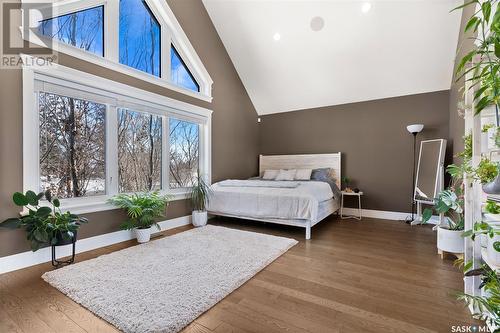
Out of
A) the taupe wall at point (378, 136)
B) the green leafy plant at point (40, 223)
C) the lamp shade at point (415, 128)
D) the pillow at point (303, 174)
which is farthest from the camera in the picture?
the pillow at point (303, 174)

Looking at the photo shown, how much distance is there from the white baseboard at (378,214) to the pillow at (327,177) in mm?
521

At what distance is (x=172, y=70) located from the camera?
4.11 metres

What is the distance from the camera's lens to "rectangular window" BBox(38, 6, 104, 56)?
2678 mm

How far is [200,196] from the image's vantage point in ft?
13.3

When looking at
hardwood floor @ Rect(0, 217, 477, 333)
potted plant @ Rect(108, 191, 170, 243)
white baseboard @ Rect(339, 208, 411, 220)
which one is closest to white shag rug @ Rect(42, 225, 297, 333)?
hardwood floor @ Rect(0, 217, 477, 333)

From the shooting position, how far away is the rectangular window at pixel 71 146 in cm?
264

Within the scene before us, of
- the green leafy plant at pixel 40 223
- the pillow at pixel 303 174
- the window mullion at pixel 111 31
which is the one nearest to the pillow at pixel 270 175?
the pillow at pixel 303 174

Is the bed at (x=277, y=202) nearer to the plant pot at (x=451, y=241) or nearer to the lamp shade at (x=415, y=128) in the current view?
the plant pot at (x=451, y=241)

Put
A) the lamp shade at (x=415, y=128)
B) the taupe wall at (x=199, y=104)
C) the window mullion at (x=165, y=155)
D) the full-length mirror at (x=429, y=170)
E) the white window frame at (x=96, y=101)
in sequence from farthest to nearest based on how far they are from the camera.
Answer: the lamp shade at (x=415, y=128)
the window mullion at (x=165, y=155)
the full-length mirror at (x=429, y=170)
the white window frame at (x=96, y=101)
the taupe wall at (x=199, y=104)

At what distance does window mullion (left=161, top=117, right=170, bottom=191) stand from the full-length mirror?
425 cm

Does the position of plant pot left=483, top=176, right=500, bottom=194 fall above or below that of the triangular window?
below

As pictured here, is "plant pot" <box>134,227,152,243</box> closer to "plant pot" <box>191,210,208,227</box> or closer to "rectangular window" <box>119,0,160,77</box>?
"plant pot" <box>191,210,208,227</box>

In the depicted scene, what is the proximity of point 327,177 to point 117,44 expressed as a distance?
13.8ft

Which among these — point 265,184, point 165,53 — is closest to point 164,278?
point 265,184
